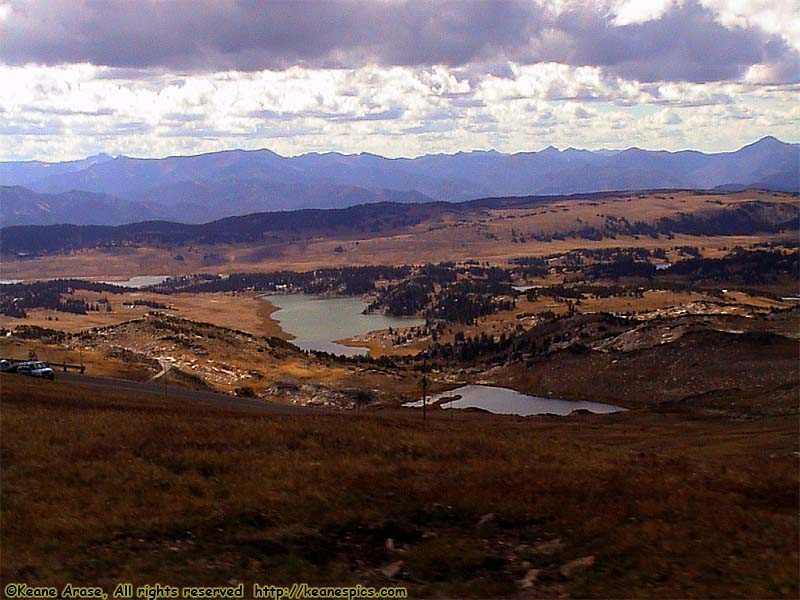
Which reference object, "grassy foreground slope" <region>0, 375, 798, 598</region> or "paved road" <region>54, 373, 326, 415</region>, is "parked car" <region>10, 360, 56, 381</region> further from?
"grassy foreground slope" <region>0, 375, 798, 598</region>

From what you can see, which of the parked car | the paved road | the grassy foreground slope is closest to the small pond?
the paved road

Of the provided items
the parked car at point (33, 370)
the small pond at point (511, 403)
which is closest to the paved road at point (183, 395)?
the parked car at point (33, 370)

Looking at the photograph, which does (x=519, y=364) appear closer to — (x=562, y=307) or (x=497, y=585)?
(x=562, y=307)

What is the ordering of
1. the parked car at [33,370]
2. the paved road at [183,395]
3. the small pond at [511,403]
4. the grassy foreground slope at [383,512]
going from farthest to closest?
1. the small pond at [511,403]
2. the parked car at [33,370]
3. the paved road at [183,395]
4. the grassy foreground slope at [383,512]

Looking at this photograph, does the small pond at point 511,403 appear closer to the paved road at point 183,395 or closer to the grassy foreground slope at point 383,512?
the paved road at point 183,395

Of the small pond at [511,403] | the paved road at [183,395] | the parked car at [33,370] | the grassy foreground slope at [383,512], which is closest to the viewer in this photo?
the grassy foreground slope at [383,512]

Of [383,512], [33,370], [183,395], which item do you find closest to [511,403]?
[183,395]

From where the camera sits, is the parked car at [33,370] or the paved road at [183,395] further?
the parked car at [33,370]

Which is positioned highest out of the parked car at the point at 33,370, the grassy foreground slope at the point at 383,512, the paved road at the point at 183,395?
the grassy foreground slope at the point at 383,512

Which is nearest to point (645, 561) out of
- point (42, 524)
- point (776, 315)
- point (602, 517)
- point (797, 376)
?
point (602, 517)
